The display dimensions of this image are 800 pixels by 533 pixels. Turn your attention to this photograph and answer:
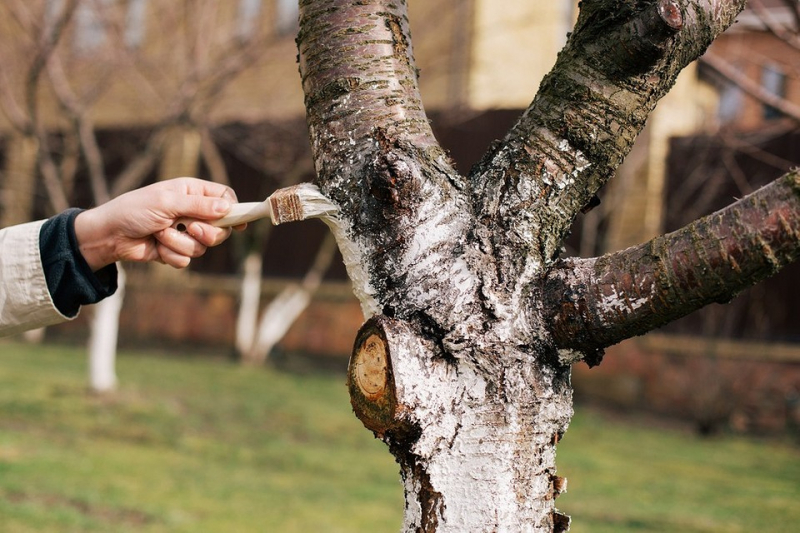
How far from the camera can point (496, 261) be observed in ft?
5.57

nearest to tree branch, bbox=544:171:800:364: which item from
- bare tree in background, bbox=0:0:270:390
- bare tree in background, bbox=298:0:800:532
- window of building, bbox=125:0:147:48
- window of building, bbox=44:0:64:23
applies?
bare tree in background, bbox=298:0:800:532

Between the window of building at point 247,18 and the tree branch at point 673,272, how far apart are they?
7465 mm

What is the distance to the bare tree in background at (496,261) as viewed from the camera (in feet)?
5.31

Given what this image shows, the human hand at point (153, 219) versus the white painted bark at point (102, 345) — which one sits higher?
the white painted bark at point (102, 345)

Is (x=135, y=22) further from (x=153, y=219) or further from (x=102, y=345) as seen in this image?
(x=153, y=219)

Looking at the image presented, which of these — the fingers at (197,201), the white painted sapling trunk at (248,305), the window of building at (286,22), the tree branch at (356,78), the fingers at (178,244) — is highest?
the window of building at (286,22)

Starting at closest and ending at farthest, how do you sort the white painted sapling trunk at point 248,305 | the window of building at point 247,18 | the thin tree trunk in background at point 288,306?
the window of building at point 247,18 < the thin tree trunk in background at point 288,306 < the white painted sapling trunk at point 248,305

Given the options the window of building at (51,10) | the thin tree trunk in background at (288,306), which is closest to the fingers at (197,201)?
the window of building at (51,10)

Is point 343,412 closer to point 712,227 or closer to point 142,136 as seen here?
point 142,136

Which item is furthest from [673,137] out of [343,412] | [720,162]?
[343,412]

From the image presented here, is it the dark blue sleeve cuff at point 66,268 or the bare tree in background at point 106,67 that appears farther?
the bare tree in background at point 106,67

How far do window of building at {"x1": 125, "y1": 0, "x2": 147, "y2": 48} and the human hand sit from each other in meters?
7.38

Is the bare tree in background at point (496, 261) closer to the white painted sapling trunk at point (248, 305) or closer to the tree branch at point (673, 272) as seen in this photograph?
the tree branch at point (673, 272)

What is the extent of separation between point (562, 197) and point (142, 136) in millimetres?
10902
